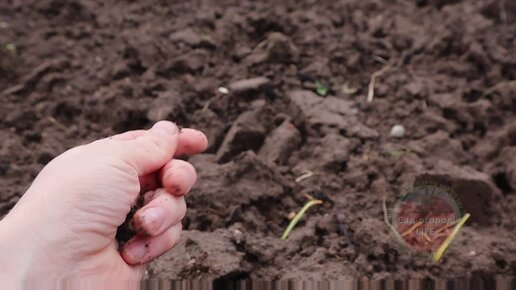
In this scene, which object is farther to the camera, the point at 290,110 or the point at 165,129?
the point at 290,110

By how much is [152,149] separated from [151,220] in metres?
0.18

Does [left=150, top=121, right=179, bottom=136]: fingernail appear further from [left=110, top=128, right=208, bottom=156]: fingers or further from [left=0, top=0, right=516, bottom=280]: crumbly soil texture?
[left=0, top=0, right=516, bottom=280]: crumbly soil texture

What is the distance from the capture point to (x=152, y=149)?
1630mm

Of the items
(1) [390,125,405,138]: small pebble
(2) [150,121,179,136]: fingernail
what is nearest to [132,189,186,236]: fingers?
(2) [150,121,179,136]: fingernail

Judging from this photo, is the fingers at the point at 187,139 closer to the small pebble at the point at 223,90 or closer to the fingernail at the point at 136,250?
the fingernail at the point at 136,250

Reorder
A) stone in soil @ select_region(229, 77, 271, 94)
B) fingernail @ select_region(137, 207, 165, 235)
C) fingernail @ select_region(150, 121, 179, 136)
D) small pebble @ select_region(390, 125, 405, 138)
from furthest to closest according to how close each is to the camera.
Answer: stone in soil @ select_region(229, 77, 271, 94), small pebble @ select_region(390, 125, 405, 138), fingernail @ select_region(150, 121, 179, 136), fingernail @ select_region(137, 207, 165, 235)

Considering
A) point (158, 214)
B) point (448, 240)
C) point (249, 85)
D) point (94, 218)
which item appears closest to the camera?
point (94, 218)

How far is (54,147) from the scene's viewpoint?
7.79 ft

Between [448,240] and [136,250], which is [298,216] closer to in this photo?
[448,240]

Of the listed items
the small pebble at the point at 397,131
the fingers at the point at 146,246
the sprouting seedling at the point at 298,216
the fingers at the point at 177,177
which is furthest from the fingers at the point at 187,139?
the small pebble at the point at 397,131

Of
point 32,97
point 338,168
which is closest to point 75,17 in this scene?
point 32,97

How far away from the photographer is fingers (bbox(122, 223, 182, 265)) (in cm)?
162

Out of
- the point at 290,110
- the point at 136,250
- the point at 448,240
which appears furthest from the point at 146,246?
the point at 290,110

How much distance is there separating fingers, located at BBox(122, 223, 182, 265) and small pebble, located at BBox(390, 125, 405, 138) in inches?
43.3
